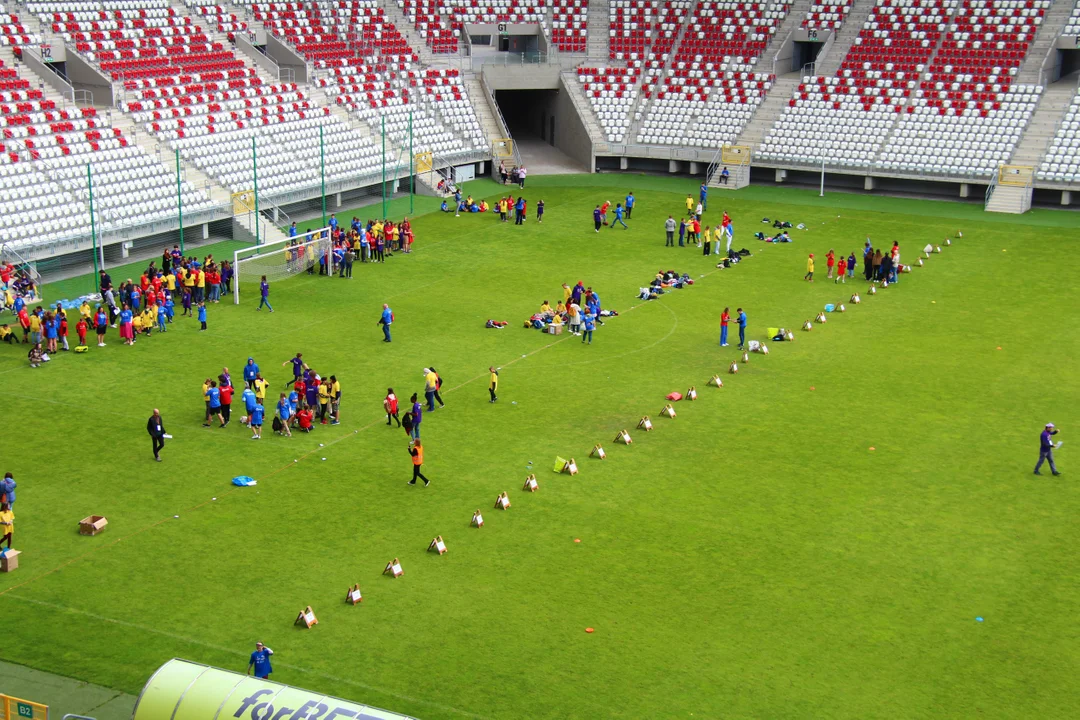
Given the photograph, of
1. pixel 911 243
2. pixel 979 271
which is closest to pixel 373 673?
pixel 979 271

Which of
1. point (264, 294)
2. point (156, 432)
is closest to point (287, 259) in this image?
point (264, 294)

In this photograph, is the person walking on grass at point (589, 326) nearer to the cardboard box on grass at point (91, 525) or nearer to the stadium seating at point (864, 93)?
the cardboard box on grass at point (91, 525)

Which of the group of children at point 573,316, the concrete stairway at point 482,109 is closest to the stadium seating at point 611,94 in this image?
the concrete stairway at point 482,109

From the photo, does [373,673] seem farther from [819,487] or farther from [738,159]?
[738,159]

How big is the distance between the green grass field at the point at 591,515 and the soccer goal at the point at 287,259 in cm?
180

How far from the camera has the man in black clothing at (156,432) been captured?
27.6 m

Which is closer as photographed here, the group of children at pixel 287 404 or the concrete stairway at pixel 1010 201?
the group of children at pixel 287 404

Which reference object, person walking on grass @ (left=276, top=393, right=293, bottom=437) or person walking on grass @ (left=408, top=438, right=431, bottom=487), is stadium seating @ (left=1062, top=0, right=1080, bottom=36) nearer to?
person walking on grass @ (left=276, top=393, right=293, bottom=437)

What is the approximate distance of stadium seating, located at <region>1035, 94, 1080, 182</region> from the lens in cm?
5481

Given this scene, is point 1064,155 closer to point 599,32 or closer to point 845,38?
point 845,38

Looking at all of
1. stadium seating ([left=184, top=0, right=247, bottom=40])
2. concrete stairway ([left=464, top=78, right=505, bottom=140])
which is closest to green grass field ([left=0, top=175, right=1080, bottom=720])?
stadium seating ([left=184, top=0, right=247, bottom=40])

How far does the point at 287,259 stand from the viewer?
44.5 metres

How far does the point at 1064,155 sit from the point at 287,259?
34.4m

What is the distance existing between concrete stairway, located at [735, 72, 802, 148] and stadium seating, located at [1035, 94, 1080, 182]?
521 inches
